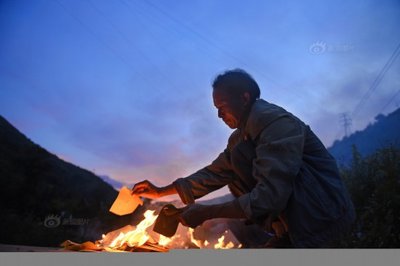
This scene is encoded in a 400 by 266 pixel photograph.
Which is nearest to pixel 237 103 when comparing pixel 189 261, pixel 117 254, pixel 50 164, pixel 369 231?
pixel 189 261

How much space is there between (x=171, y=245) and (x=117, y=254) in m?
0.86

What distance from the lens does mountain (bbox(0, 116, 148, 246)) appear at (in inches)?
105

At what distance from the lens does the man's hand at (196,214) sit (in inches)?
69.1

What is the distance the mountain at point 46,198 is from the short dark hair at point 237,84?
1.40 m

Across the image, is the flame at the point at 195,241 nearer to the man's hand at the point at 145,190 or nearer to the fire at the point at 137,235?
the fire at the point at 137,235

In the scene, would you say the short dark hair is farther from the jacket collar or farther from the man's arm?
the man's arm

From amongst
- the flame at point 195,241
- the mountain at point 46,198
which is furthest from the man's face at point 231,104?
the mountain at point 46,198

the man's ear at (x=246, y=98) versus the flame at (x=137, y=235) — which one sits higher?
the man's ear at (x=246, y=98)

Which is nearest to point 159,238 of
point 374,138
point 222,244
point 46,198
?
point 222,244

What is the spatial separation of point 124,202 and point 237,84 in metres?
1.14

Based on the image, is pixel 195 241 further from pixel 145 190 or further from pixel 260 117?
pixel 260 117

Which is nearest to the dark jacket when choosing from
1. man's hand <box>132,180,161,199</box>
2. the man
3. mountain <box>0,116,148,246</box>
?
the man

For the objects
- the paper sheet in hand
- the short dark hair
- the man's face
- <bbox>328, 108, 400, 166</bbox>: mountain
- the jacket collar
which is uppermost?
<bbox>328, 108, 400, 166</bbox>: mountain

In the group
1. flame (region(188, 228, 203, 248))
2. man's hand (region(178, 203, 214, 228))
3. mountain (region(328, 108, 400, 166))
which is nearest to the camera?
man's hand (region(178, 203, 214, 228))
